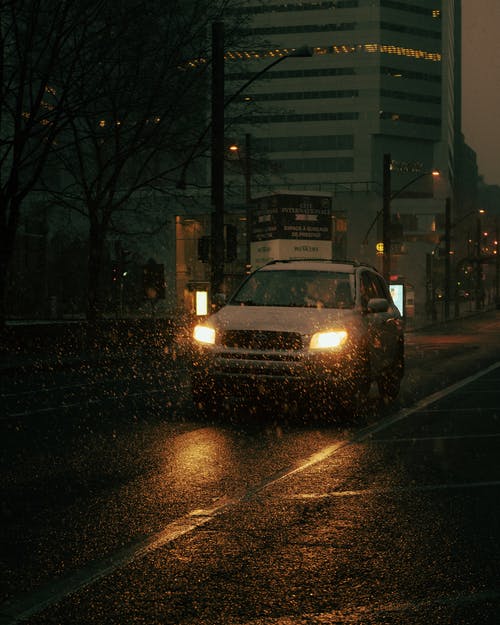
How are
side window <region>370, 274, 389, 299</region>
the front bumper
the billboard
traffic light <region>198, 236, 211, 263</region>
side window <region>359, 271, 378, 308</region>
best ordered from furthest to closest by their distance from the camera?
1. the billboard
2. traffic light <region>198, 236, 211, 263</region>
3. side window <region>370, 274, 389, 299</region>
4. side window <region>359, 271, 378, 308</region>
5. the front bumper

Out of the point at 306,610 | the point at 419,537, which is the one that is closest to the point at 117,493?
the point at 419,537

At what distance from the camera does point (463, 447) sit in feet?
31.8

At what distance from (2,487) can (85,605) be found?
3054mm

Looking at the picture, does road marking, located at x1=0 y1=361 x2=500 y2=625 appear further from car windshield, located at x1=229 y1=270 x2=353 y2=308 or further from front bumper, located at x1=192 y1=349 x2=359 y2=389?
car windshield, located at x1=229 y1=270 x2=353 y2=308

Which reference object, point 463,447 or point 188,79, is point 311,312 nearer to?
point 463,447

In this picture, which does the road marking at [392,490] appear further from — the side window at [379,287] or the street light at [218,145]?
the street light at [218,145]

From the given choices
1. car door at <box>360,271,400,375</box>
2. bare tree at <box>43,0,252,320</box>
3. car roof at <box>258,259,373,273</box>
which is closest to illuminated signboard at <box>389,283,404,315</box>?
bare tree at <box>43,0,252,320</box>

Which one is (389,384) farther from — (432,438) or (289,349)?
(432,438)

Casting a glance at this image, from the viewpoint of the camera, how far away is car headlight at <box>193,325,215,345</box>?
38.8ft

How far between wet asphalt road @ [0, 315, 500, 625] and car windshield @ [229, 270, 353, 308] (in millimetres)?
2859

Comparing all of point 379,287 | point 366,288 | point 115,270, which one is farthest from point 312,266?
point 115,270

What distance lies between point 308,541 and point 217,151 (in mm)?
19131

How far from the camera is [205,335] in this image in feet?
39.0

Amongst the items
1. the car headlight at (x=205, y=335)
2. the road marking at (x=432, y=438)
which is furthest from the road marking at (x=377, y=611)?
the car headlight at (x=205, y=335)
